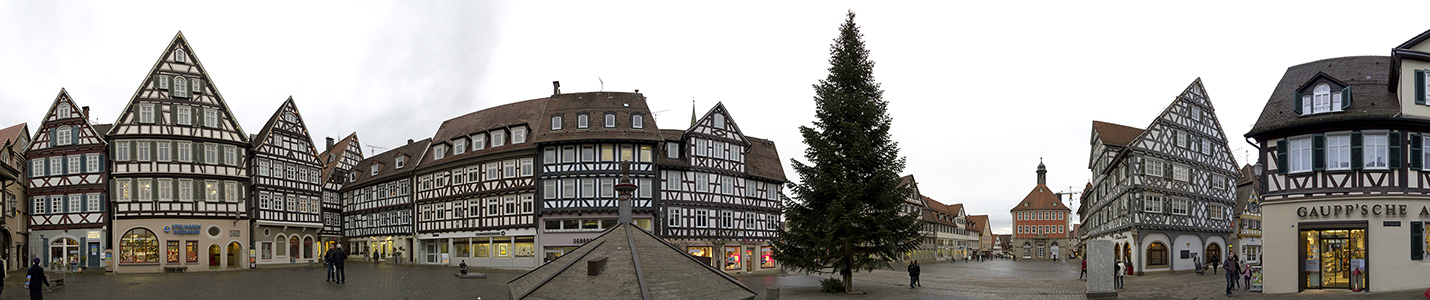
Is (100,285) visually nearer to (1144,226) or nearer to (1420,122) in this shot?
(1420,122)

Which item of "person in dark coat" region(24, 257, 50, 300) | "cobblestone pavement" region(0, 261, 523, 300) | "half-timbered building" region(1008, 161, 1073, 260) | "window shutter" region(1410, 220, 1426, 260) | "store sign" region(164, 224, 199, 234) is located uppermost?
"window shutter" region(1410, 220, 1426, 260)

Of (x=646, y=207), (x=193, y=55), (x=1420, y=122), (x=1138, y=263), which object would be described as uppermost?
(x=193, y=55)

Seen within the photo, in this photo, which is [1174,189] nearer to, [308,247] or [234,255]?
[234,255]

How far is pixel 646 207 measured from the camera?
147ft

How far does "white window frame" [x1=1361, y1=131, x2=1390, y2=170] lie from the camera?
23469 mm

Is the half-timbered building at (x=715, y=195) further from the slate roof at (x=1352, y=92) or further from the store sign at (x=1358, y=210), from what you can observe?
the store sign at (x=1358, y=210)

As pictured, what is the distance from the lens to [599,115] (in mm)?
45719

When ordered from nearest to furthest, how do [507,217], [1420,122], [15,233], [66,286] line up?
1. [1420,122]
2. [66,286]
3. [15,233]
4. [507,217]

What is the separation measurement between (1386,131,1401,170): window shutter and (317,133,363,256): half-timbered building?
59.4 metres

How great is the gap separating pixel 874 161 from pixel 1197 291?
11.8 meters

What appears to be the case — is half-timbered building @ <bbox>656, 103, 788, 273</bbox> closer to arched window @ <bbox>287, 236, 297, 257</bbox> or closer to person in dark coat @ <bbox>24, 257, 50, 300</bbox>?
arched window @ <bbox>287, 236, 297, 257</bbox>

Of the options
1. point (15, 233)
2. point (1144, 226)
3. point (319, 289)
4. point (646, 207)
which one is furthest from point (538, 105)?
point (1144, 226)

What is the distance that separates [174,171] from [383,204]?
51.3 feet

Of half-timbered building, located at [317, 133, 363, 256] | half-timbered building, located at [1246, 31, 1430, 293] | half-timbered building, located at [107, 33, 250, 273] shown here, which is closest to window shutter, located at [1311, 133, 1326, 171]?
half-timbered building, located at [1246, 31, 1430, 293]
